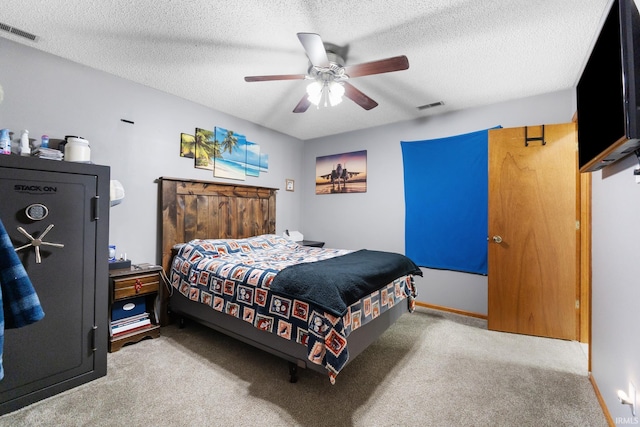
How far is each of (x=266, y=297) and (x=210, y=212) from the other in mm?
1821

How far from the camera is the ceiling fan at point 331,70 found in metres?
1.87

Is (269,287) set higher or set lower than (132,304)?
higher

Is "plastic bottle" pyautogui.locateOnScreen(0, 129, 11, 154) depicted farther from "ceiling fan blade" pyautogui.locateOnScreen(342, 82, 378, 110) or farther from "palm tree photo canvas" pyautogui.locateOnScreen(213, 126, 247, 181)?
"ceiling fan blade" pyautogui.locateOnScreen(342, 82, 378, 110)

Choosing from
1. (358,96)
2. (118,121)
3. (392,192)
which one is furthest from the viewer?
(392,192)

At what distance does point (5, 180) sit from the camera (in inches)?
68.7

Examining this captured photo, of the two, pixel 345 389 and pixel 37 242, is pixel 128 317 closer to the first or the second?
pixel 37 242

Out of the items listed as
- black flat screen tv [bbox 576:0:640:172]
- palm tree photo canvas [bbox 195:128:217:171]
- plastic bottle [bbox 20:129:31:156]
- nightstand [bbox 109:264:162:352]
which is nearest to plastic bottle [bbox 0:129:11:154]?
plastic bottle [bbox 20:129:31:156]

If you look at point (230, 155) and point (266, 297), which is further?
point (230, 155)

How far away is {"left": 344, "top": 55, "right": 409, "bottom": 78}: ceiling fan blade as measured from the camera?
1858mm

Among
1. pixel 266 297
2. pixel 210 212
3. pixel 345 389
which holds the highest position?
pixel 210 212

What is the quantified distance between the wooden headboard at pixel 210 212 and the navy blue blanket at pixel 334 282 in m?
1.71

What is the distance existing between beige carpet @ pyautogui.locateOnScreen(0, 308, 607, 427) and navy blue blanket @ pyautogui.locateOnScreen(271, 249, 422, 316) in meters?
0.65

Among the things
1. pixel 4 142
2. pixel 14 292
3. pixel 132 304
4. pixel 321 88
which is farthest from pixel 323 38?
pixel 132 304

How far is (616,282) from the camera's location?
1584mm
